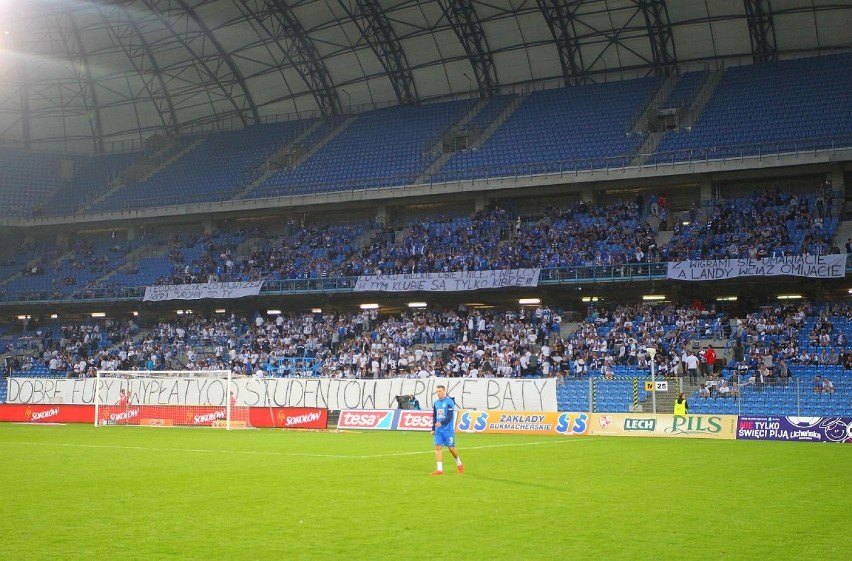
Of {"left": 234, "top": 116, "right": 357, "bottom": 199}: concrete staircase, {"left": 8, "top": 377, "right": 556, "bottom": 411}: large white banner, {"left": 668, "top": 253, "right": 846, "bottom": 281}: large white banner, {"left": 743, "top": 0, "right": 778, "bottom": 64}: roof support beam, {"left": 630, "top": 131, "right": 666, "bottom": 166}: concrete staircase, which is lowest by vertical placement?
{"left": 8, "top": 377, "right": 556, "bottom": 411}: large white banner

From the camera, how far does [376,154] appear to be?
202ft

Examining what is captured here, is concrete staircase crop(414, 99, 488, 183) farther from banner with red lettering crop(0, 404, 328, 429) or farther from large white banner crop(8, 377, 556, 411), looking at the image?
banner with red lettering crop(0, 404, 328, 429)

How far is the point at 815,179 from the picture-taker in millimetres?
50375

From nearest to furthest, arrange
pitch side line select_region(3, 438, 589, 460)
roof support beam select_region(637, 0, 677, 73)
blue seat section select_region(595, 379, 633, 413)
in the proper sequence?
pitch side line select_region(3, 438, 589, 460) → blue seat section select_region(595, 379, 633, 413) → roof support beam select_region(637, 0, 677, 73)

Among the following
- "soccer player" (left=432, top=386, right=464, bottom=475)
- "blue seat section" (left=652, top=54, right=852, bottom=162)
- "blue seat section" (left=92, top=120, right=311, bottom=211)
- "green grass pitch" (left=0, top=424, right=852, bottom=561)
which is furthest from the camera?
"blue seat section" (left=92, top=120, right=311, bottom=211)

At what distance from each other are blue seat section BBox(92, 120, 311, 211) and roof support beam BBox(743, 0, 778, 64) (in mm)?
30721

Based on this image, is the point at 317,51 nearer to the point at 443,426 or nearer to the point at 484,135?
the point at 484,135

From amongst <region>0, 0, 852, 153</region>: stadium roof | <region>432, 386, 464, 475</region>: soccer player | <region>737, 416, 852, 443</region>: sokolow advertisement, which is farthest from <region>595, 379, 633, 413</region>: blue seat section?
<region>0, 0, 852, 153</region>: stadium roof

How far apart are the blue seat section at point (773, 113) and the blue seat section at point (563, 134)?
3.41m

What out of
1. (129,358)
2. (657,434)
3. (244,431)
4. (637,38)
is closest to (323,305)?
(129,358)

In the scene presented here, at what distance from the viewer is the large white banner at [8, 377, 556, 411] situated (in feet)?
133

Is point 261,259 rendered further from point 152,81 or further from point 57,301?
point 152,81

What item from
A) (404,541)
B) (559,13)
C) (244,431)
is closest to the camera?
(404,541)

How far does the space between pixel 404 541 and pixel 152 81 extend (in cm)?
6322
